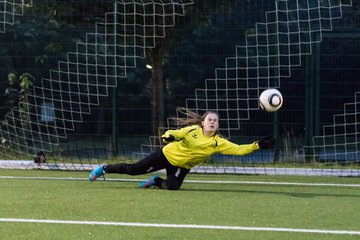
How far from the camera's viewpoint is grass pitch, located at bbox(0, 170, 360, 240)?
7133 millimetres

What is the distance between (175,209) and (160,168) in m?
2.45

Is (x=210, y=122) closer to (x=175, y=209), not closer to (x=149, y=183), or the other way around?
(x=149, y=183)

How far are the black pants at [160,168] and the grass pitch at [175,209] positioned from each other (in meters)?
0.18

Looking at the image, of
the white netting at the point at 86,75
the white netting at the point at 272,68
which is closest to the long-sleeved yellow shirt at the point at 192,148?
the white netting at the point at 272,68

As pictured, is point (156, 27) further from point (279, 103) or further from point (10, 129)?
point (279, 103)

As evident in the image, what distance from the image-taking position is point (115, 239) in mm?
6766

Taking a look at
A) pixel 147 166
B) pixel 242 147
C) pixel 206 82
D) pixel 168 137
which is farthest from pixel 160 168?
pixel 206 82

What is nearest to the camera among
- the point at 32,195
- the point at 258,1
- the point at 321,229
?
the point at 321,229

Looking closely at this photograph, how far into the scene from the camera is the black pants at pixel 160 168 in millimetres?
10852

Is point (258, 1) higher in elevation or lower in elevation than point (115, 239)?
higher

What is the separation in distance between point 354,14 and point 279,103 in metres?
5.10

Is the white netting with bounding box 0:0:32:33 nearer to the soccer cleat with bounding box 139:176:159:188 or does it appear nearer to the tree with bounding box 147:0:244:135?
the tree with bounding box 147:0:244:135

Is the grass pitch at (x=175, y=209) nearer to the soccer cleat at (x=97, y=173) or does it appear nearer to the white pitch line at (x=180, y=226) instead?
the white pitch line at (x=180, y=226)

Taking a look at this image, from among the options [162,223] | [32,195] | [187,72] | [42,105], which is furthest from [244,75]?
[162,223]
